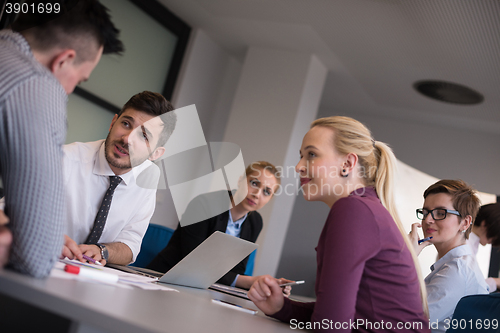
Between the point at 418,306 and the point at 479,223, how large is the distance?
216 centimetres

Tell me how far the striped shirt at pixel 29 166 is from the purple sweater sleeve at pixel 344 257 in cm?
60

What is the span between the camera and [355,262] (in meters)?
0.98

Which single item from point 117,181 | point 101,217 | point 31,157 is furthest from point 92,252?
point 31,157

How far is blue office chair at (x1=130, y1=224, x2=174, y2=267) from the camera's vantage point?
2.39 metres

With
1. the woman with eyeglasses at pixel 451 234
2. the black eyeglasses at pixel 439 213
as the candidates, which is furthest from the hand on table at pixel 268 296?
the black eyeglasses at pixel 439 213

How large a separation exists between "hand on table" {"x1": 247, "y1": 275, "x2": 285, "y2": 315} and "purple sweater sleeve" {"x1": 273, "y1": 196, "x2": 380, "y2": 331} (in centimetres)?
17

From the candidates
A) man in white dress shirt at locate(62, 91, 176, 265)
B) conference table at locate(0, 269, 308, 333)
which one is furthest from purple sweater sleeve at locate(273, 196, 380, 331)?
man in white dress shirt at locate(62, 91, 176, 265)

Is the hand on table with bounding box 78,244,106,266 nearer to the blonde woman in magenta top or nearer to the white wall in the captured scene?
the blonde woman in magenta top

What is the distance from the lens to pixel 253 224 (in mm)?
Answer: 2869

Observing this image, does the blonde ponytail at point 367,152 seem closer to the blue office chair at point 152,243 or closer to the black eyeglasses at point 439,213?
the black eyeglasses at point 439,213

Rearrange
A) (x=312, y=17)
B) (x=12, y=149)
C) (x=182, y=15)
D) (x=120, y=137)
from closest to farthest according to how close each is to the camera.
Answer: (x=12, y=149) < (x=120, y=137) < (x=312, y=17) < (x=182, y=15)

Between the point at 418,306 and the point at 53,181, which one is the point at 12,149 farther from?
the point at 418,306

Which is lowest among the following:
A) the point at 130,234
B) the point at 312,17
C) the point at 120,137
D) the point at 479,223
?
the point at 130,234

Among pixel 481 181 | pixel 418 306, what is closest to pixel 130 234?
pixel 418 306
